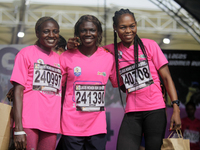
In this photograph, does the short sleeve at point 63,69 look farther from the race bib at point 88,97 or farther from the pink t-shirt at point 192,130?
the pink t-shirt at point 192,130

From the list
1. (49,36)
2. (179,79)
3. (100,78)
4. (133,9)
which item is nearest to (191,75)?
(179,79)

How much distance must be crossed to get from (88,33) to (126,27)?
0.39 meters

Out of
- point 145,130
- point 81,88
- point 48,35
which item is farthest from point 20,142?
point 145,130

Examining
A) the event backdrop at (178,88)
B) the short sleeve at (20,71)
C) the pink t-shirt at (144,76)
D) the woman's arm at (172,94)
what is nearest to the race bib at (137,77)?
the pink t-shirt at (144,76)

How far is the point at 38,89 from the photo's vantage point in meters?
2.38

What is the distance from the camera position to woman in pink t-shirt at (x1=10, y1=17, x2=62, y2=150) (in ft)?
7.47

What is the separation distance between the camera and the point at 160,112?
254cm

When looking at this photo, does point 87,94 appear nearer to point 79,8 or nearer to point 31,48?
point 31,48

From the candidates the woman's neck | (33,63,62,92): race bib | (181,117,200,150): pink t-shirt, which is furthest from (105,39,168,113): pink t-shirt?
(181,117,200,150): pink t-shirt

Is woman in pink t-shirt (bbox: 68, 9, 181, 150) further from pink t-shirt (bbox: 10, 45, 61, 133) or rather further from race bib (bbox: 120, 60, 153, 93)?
pink t-shirt (bbox: 10, 45, 61, 133)

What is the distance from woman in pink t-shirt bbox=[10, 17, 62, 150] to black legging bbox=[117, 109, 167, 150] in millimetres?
628

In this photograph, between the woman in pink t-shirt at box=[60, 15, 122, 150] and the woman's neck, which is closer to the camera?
the woman in pink t-shirt at box=[60, 15, 122, 150]

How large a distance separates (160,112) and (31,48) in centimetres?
134

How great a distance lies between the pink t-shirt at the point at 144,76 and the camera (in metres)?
2.55
